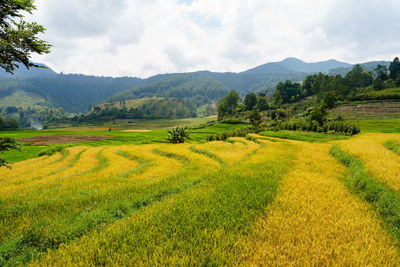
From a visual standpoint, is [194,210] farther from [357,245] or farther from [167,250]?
[357,245]

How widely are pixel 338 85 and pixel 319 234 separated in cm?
14148

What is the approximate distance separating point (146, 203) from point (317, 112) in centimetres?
5351

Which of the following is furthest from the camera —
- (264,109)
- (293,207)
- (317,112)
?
(264,109)

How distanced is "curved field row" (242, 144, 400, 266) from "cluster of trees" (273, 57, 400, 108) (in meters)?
106

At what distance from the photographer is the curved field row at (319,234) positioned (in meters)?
4.11

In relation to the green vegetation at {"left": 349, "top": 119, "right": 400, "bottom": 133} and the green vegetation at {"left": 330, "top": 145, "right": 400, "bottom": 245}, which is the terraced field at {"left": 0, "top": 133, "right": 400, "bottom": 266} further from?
the green vegetation at {"left": 349, "top": 119, "right": 400, "bottom": 133}

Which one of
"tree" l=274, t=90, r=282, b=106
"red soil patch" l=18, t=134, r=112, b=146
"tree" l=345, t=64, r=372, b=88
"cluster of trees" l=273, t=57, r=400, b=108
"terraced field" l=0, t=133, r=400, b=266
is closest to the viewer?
"terraced field" l=0, t=133, r=400, b=266

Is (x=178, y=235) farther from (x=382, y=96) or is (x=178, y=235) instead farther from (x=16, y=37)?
(x=382, y=96)

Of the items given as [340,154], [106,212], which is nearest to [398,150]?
[340,154]

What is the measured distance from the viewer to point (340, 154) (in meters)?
16.2

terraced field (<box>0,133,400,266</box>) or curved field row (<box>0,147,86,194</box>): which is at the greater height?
terraced field (<box>0,133,400,266</box>)

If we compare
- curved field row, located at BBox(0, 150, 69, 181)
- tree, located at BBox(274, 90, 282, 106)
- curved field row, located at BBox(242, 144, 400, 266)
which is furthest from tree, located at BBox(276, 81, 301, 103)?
curved field row, located at BBox(242, 144, 400, 266)

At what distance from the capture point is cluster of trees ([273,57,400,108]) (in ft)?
342

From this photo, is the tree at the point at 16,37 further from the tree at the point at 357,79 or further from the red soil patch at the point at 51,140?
the tree at the point at 357,79
